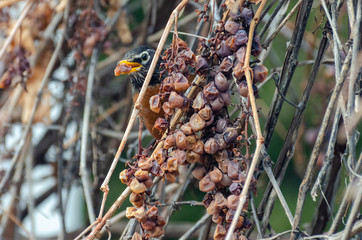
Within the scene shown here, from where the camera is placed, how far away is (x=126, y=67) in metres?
2.12

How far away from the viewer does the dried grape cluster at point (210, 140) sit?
1.20 meters

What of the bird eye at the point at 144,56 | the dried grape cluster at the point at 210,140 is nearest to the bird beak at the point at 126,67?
the bird eye at the point at 144,56

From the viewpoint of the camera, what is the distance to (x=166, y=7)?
125 inches

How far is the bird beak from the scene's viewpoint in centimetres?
198

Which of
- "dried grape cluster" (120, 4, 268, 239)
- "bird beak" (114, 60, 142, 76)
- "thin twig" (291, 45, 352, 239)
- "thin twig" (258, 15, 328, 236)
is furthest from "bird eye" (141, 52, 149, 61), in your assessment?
"thin twig" (291, 45, 352, 239)

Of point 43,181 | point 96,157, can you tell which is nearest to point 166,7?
point 96,157

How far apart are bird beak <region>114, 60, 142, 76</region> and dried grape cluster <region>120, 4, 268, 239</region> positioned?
0.68 metres

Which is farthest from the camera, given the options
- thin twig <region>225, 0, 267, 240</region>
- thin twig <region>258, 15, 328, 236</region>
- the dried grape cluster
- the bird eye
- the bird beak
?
the bird eye

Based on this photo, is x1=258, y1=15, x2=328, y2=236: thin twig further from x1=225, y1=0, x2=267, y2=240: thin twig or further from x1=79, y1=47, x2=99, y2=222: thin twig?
x1=79, y1=47, x2=99, y2=222: thin twig

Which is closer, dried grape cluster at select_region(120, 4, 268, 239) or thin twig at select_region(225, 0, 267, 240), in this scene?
thin twig at select_region(225, 0, 267, 240)

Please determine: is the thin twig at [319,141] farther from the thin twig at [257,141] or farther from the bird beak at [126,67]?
the bird beak at [126,67]

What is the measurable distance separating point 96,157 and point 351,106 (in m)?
1.58

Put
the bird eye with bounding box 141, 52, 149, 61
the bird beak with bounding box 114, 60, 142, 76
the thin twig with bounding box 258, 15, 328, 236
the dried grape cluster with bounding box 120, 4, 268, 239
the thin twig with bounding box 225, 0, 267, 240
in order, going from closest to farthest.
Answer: the thin twig with bounding box 225, 0, 267, 240 < the dried grape cluster with bounding box 120, 4, 268, 239 < the thin twig with bounding box 258, 15, 328, 236 < the bird beak with bounding box 114, 60, 142, 76 < the bird eye with bounding box 141, 52, 149, 61

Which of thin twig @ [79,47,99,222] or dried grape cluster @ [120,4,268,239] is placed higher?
dried grape cluster @ [120,4,268,239]
